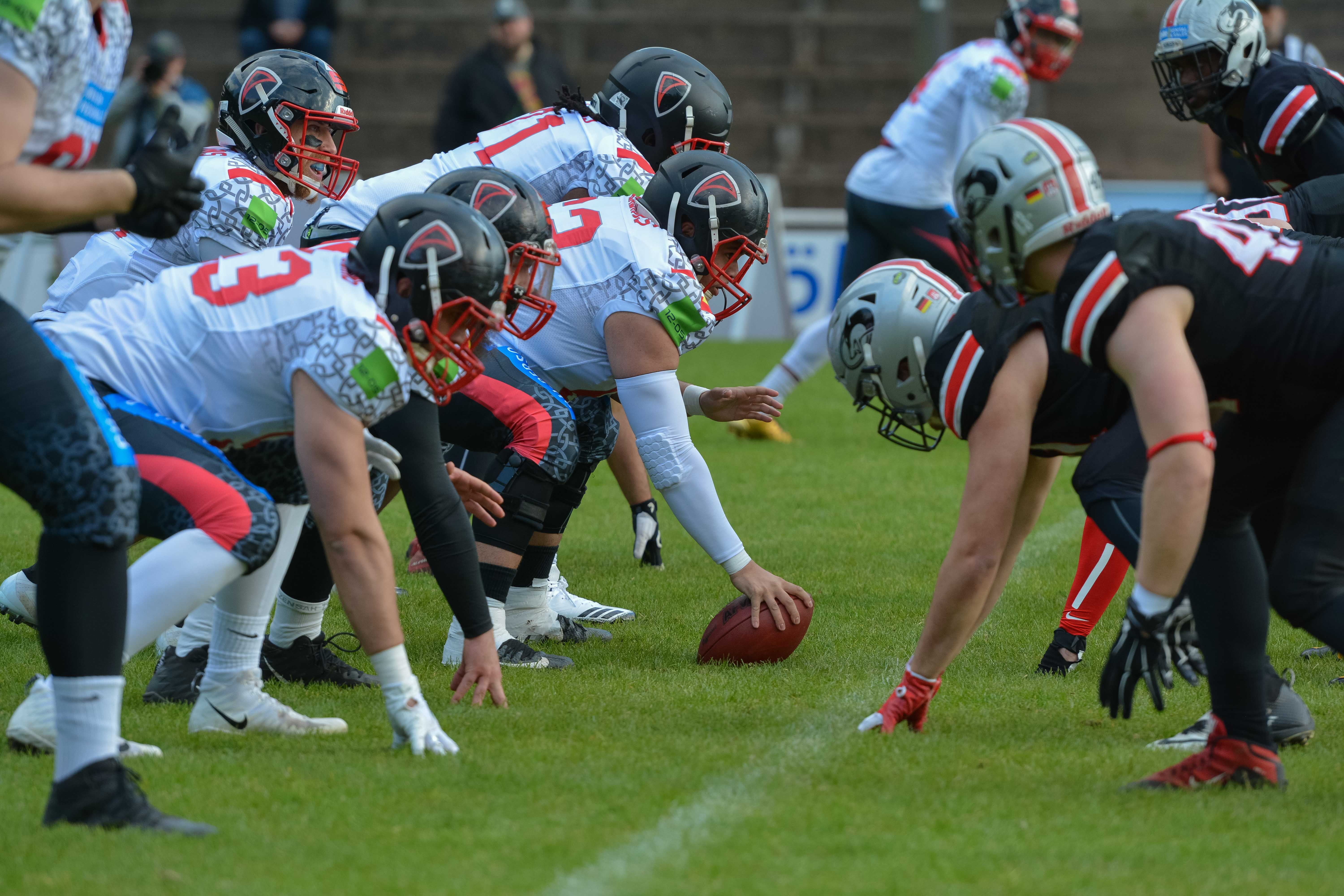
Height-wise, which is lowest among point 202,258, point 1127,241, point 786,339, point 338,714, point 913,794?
point 786,339

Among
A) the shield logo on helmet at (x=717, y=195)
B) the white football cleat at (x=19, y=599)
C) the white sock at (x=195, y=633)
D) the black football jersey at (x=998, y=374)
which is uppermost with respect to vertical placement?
the shield logo on helmet at (x=717, y=195)

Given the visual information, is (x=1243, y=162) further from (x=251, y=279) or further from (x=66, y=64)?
(x=66, y=64)

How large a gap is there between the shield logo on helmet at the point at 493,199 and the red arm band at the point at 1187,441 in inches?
71.3

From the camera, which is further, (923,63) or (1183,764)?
(923,63)

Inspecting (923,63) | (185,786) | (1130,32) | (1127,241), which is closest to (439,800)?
(185,786)

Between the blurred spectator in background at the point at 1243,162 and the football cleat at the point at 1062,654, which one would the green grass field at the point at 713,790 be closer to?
the football cleat at the point at 1062,654

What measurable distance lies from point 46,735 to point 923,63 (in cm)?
1290

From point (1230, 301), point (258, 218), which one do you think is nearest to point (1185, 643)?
point (1230, 301)

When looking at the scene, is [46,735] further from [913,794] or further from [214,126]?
[214,126]

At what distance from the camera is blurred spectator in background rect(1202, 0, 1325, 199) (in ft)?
32.6

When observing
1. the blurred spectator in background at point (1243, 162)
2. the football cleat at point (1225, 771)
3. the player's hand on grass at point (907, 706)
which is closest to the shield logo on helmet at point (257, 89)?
the player's hand on grass at point (907, 706)

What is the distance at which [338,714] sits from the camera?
3951mm

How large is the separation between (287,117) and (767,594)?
83.1 inches

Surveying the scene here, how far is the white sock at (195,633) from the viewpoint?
13.6ft
